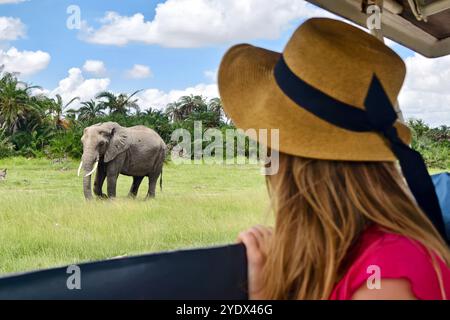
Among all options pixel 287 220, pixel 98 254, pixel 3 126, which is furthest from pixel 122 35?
pixel 287 220

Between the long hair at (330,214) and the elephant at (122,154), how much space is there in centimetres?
249

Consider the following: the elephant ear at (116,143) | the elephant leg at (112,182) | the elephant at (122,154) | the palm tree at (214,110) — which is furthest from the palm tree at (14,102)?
the elephant ear at (116,143)

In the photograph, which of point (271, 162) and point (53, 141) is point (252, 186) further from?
point (271, 162)

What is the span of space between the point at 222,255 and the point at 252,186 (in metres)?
1.50

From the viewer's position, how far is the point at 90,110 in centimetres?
203

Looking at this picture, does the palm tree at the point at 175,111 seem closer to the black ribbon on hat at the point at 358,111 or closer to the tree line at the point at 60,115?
the tree line at the point at 60,115

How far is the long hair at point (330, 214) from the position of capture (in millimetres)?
504

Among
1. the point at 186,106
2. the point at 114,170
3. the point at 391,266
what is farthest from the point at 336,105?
the point at 114,170

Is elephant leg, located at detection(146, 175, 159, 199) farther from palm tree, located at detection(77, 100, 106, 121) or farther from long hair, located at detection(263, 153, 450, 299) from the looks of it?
long hair, located at detection(263, 153, 450, 299)

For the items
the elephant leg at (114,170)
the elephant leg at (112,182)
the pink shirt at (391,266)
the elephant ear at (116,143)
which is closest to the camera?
the pink shirt at (391,266)

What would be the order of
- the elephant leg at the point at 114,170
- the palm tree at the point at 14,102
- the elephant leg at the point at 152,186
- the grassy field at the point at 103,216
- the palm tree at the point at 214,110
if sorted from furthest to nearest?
the elephant leg at the point at 114,170 → the elephant leg at the point at 152,186 → the palm tree at the point at 214,110 → the grassy field at the point at 103,216 → the palm tree at the point at 14,102

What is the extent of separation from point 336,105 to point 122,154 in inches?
154

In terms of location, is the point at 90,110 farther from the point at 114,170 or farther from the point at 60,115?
the point at 114,170

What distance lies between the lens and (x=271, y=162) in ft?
1.81
